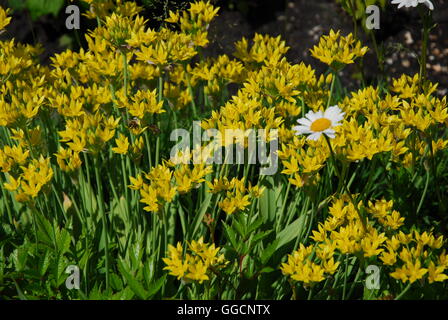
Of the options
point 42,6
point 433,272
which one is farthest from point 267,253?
point 42,6

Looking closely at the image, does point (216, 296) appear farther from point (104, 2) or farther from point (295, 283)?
point (104, 2)

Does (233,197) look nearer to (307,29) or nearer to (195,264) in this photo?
(195,264)

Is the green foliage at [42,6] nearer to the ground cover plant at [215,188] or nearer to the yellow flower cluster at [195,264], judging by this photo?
the ground cover plant at [215,188]

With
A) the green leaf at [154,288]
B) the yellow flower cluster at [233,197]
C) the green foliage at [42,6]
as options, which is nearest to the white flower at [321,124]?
the yellow flower cluster at [233,197]

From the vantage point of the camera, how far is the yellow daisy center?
5.46 ft

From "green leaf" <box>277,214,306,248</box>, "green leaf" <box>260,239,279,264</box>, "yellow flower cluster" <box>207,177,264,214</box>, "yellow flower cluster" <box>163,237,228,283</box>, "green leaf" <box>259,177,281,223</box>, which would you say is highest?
"yellow flower cluster" <box>207,177,264,214</box>

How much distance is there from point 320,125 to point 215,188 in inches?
13.8

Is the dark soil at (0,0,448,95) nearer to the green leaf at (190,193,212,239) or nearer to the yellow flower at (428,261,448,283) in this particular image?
the green leaf at (190,193,212,239)

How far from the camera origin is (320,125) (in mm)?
1679

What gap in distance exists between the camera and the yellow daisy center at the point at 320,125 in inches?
65.5

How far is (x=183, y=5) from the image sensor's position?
2.41m

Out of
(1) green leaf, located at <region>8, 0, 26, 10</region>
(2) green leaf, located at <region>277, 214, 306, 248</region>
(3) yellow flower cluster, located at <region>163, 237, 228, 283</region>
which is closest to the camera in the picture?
(3) yellow flower cluster, located at <region>163, 237, 228, 283</region>

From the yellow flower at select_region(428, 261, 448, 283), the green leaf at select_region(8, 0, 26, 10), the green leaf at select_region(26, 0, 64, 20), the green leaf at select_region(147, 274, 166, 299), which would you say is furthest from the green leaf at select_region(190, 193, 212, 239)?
the green leaf at select_region(8, 0, 26, 10)
